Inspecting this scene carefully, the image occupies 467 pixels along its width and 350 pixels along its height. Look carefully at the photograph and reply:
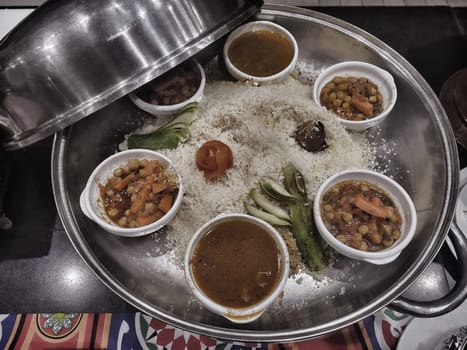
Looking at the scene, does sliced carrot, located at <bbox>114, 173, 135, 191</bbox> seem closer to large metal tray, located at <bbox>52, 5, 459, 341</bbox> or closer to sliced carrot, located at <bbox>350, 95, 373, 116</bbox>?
large metal tray, located at <bbox>52, 5, 459, 341</bbox>

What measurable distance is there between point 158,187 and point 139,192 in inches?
3.8

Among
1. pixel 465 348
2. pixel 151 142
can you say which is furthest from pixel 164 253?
pixel 465 348

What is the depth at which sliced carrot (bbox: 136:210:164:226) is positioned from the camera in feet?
5.61

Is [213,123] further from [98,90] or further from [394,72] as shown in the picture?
[394,72]

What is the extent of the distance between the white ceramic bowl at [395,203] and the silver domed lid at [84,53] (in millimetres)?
950

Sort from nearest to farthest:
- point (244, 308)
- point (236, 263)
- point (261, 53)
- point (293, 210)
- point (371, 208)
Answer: point (244, 308) → point (236, 263) → point (371, 208) → point (293, 210) → point (261, 53)

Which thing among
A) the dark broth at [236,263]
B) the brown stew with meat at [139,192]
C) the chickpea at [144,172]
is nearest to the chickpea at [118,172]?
the brown stew with meat at [139,192]

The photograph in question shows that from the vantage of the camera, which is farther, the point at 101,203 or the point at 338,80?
the point at 338,80

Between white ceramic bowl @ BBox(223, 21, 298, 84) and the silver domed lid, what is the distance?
37 centimetres

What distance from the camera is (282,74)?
2088 millimetres

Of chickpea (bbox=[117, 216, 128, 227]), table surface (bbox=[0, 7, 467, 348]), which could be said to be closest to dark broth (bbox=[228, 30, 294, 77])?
table surface (bbox=[0, 7, 467, 348])

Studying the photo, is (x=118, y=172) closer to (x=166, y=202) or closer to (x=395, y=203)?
(x=166, y=202)

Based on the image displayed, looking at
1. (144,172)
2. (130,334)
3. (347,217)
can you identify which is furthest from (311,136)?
(130,334)

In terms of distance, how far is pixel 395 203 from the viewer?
1.79 metres
